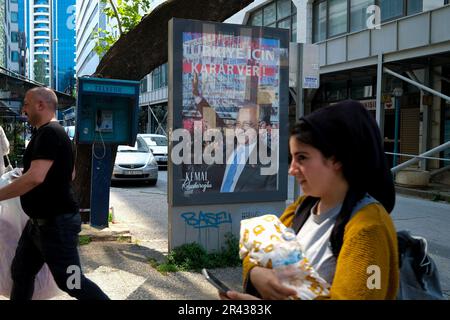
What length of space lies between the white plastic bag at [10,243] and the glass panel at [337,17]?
15486 mm

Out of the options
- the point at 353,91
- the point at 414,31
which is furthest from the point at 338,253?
the point at 353,91

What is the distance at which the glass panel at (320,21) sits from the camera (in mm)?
18594

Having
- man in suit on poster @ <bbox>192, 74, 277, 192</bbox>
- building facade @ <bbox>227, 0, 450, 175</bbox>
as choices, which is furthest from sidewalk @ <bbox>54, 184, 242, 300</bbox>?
building facade @ <bbox>227, 0, 450, 175</bbox>

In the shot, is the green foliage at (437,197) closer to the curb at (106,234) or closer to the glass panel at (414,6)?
the glass panel at (414,6)

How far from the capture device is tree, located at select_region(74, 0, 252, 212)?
661cm

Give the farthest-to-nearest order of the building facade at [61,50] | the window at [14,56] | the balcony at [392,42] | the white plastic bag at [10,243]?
the window at [14,56] → the building facade at [61,50] → the balcony at [392,42] → the white plastic bag at [10,243]

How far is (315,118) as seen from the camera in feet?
5.55

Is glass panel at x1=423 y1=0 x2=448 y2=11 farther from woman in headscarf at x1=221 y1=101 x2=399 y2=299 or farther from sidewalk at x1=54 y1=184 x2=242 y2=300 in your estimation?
woman in headscarf at x1=221 y1=101 x2=399 y2=299

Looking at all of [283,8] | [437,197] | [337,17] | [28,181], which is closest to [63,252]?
[28,181]

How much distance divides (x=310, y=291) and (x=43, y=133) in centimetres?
228

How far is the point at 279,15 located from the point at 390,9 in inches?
Answer: 297

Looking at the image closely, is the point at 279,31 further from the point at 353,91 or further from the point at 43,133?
the point at 353,91

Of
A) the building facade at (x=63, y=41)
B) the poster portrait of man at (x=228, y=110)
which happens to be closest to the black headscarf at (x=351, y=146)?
the poster portrait of man at (x=228, y=110)

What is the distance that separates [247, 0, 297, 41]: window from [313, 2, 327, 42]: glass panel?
1.55 metres
